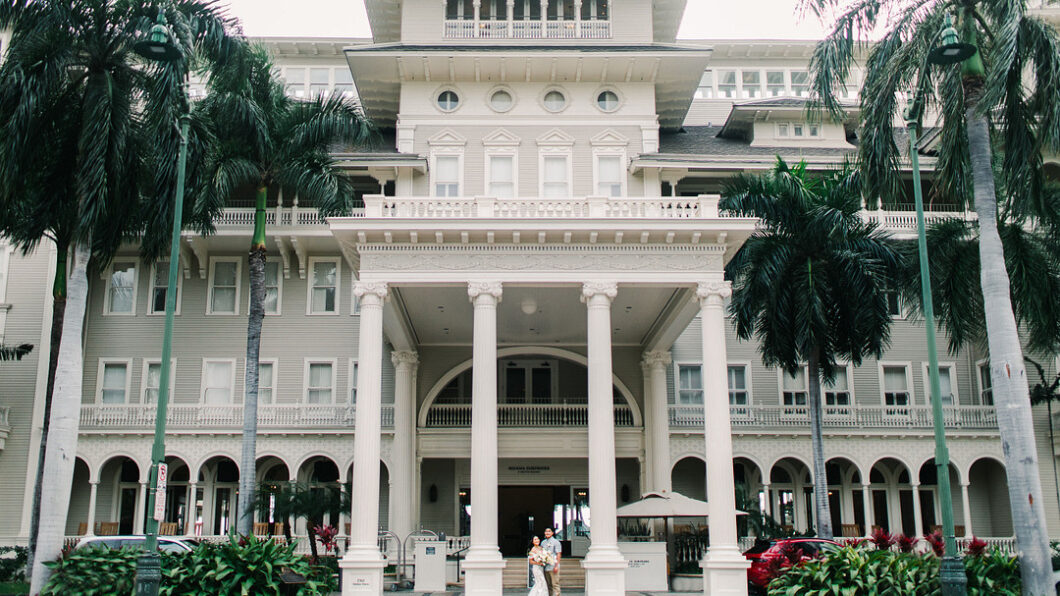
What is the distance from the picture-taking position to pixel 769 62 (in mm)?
43625

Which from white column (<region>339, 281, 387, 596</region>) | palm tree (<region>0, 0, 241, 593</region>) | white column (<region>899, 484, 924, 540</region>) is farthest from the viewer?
white column (<region>899, 484, 924, 540</region>)

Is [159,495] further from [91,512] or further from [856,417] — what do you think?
[856,417]

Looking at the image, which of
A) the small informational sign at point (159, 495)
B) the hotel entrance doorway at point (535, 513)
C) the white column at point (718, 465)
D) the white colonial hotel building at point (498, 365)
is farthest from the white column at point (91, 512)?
the white column at point (718, 465)

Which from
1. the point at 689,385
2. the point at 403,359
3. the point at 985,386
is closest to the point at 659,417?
the point at 689,385

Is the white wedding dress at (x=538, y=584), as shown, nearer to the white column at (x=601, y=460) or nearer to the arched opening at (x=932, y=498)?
the white column at (x=601, y=460)

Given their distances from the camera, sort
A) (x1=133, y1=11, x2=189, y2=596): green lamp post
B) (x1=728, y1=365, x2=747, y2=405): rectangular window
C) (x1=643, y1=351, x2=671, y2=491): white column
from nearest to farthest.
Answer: (x1=133, y1=11, x2=189, y2=596): green lamp post → (x1=643, y1=351, x2=671, y2=491): white column → (x1=728, y1=365, x2=747, y2=405): rectangular window

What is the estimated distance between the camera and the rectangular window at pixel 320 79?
139 feet

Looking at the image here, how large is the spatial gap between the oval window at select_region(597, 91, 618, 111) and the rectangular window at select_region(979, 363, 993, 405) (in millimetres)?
16857

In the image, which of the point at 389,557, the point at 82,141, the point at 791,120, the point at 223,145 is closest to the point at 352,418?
the point at 389,557

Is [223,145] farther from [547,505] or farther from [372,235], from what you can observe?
[547,505]

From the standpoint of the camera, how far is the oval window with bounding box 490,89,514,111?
34.8 metres

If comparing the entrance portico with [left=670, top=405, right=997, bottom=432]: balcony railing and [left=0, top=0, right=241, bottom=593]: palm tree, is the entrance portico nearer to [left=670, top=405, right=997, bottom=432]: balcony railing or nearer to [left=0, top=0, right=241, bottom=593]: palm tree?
[left=0, top=0, right=241, bottom=593]: palm tree

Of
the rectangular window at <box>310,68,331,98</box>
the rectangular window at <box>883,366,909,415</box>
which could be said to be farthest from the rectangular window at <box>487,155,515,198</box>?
the rectangular window at <box>883,366,909,415</box>

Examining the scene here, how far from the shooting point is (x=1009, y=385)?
18.9 metres
